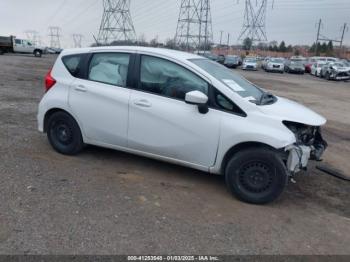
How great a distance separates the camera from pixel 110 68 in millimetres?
5617

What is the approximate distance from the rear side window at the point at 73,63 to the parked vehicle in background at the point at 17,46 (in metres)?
48.0

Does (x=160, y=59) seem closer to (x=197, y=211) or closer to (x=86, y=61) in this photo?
(x=86, y=61)

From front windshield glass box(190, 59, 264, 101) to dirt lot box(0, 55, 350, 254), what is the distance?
1.24 meters

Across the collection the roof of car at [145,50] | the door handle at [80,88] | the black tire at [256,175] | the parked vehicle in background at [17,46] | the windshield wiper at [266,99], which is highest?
the roof of car at [145,50]

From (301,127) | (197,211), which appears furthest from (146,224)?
(301,127)

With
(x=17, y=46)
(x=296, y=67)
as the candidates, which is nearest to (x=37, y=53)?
(x=17, y=46)

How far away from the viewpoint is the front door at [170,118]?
16.0ft

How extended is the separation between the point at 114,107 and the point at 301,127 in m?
2.46

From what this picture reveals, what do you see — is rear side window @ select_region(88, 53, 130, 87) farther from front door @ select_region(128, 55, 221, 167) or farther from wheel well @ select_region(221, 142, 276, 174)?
wheel well @ select_region(221, 142, 276, 174)

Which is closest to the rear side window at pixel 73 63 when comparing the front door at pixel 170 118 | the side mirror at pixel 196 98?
the front door at pixel 170 118

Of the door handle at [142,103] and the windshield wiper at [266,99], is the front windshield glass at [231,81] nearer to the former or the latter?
the windshield wiper at [266,99]

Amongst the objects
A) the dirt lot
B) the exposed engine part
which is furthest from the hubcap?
the exposed engine part

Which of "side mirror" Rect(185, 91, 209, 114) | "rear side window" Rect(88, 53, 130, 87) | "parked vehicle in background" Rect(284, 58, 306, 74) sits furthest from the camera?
"parked vehicle in background" Rect(284, 58, 306, 74)

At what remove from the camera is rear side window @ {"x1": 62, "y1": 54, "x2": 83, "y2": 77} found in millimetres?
5859
